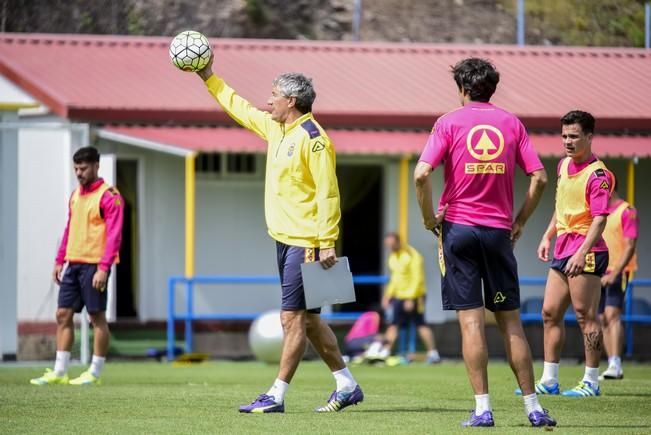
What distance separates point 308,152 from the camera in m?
8.70

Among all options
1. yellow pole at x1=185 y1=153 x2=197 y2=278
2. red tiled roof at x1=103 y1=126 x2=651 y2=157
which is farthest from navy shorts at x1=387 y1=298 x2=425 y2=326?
yellow pole at x1=185 y1=153 x2=197 y2=278

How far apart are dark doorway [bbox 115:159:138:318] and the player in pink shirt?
12.8 m

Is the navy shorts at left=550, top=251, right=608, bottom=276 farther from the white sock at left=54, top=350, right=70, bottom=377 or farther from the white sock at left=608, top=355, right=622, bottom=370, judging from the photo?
the white sock at left=54, top=350, right=70, bottom=377

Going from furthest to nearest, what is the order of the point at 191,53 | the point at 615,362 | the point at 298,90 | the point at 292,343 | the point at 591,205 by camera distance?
the point at 615,362 → the point at 591,205 → the point at 191,53 → the point at 298,90 → the point at 292,343

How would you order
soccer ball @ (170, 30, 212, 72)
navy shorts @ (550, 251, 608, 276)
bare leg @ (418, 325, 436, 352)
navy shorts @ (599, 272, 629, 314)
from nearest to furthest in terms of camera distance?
1. soccer ball @ (170, 30, 212, 72)
2. navy shorts @ (550, 251, 608, 276)
3. navy shorts @ (599, 272, 629, 314)
4. bare leg @ (418, 325, 436, 352)

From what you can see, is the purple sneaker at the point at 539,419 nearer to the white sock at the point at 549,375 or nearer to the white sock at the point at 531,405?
the white sock at the point at 531,405

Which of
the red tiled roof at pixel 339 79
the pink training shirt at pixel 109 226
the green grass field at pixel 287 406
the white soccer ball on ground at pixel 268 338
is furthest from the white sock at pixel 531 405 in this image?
the red tiled roof at pixel 339 79

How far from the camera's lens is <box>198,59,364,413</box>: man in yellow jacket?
8.65 m

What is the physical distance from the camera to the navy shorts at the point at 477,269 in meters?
7.93

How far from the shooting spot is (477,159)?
26.0 ft

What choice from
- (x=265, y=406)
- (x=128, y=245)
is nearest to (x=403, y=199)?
(x=128, y=245)

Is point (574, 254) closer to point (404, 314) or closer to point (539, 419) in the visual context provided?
point (539, 419)

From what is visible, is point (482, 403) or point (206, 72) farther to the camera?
point (206, 72)

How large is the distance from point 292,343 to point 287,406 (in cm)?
86
